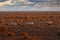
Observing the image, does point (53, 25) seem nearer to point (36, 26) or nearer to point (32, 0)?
point (36, 26)

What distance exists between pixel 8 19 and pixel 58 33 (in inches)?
21.3

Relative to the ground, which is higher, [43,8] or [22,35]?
[43,8]

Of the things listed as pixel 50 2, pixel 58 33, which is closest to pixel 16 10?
pixel 50 2

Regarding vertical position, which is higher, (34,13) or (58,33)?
(34,13)

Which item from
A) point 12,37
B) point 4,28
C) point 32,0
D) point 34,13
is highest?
point 32,0

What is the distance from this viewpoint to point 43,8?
1.60 m

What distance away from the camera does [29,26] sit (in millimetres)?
1640

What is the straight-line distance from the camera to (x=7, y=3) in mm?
1648

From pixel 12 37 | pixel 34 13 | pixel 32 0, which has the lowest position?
pixel 12 37

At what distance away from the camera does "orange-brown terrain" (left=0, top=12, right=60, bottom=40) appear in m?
1.60

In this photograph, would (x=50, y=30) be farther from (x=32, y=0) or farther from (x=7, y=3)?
(x=7, y=3)

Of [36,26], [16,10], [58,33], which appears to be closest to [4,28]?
[16,10]

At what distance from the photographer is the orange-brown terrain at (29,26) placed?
160 centimetres

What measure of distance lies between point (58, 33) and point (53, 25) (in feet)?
0.33
